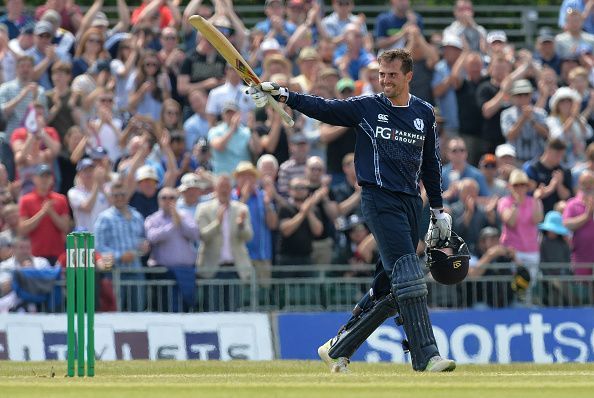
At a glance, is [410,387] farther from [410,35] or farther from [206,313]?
[410,35]

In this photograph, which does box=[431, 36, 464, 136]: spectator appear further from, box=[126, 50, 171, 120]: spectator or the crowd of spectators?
box=[126, 50, 171, 120]: spectator

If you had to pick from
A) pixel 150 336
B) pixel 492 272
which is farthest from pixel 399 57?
pixel 492 272

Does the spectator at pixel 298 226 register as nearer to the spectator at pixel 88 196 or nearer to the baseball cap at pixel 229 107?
the baseball cap at pixel 229 107

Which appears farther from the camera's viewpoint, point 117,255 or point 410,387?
point 117,255

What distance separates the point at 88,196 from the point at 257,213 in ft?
7.26

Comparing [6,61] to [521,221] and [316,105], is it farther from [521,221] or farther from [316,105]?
[316,105]

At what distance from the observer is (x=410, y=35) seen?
850 inches

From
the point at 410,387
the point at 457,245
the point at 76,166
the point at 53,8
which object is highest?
the point at 53,8

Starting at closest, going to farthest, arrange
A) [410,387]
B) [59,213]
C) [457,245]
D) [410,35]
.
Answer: [410,387], [457,245], [59,213], [410,35]

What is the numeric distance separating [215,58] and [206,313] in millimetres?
6082

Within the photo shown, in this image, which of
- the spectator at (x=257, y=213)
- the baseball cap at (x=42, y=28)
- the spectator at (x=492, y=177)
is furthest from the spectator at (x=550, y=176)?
the baseball cap at (x=42, y=28)

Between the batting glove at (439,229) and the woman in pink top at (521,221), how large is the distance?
679 centimetres

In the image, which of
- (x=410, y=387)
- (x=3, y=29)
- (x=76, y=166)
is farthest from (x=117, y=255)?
(x=410, y=387)

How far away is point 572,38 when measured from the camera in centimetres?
2353
